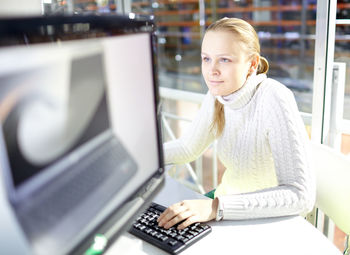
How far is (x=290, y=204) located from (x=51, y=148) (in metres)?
0.65

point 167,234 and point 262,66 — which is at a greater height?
point 262,66

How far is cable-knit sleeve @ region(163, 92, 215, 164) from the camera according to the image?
128 cm

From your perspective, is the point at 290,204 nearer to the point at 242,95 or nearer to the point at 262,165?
the point at 262,165

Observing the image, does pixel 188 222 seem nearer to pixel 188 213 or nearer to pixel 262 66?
pixel 188 213

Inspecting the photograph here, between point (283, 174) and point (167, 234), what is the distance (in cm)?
36

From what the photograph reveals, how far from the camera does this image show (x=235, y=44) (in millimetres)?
1059

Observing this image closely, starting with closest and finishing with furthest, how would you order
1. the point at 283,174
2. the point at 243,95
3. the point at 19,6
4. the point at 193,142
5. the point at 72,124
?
the point at 72,124, the point at 19,6, the point at 283,174, the point at 243,95, the point at 193,142

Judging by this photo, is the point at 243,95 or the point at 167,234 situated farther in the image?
the point at 243,95

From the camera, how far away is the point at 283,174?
979mm

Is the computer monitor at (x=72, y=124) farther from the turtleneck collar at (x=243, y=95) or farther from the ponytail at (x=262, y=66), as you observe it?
the ponytail at (x=262, y=66)

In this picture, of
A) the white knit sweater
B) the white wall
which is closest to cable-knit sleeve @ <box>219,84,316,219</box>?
the white knit sweater

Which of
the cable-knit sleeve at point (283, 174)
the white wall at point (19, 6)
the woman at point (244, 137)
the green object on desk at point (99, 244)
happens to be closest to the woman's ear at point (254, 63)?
the woman at point (244, 137)

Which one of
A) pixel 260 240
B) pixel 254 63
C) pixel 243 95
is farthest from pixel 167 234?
pixel 254 63

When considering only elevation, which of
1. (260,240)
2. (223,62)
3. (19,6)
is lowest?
(260,240)
